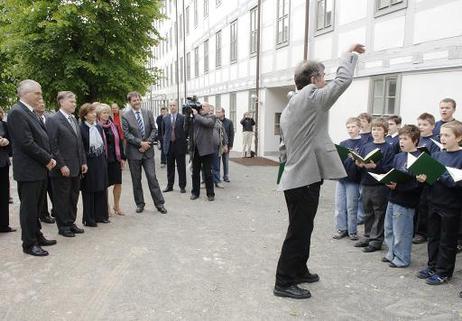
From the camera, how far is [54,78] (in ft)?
41.1

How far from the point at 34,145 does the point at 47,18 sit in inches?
362

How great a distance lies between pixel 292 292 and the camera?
3.78m

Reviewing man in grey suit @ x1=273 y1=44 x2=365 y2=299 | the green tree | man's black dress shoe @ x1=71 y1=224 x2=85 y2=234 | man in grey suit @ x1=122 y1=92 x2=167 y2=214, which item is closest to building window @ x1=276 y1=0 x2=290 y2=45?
the green tree

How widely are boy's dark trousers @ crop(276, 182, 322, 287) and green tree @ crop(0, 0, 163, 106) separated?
33.1ft

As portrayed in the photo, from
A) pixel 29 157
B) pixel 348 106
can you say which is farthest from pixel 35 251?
pixel 348 106

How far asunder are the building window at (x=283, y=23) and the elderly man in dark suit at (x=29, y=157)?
36.4ft

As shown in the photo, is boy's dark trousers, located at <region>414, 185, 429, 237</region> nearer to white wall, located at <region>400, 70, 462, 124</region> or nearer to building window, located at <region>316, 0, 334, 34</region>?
white wall, located at <region>400, 70, 462, 124</region>

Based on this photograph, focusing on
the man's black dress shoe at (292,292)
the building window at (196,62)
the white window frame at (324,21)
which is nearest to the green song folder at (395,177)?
the man's black dress shoe at (292,292)

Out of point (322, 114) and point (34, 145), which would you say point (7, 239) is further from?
point (322, 114)

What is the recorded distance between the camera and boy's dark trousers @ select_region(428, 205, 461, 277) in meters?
4.08

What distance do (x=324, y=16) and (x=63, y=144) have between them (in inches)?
361

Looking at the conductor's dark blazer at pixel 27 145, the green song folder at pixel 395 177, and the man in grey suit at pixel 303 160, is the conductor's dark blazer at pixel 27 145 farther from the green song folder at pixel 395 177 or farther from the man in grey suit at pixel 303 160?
the green song folder at pixel 395 177

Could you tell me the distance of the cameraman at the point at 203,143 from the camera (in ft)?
26.0

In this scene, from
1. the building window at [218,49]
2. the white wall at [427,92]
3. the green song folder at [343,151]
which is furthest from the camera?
the building window at [218,49]
